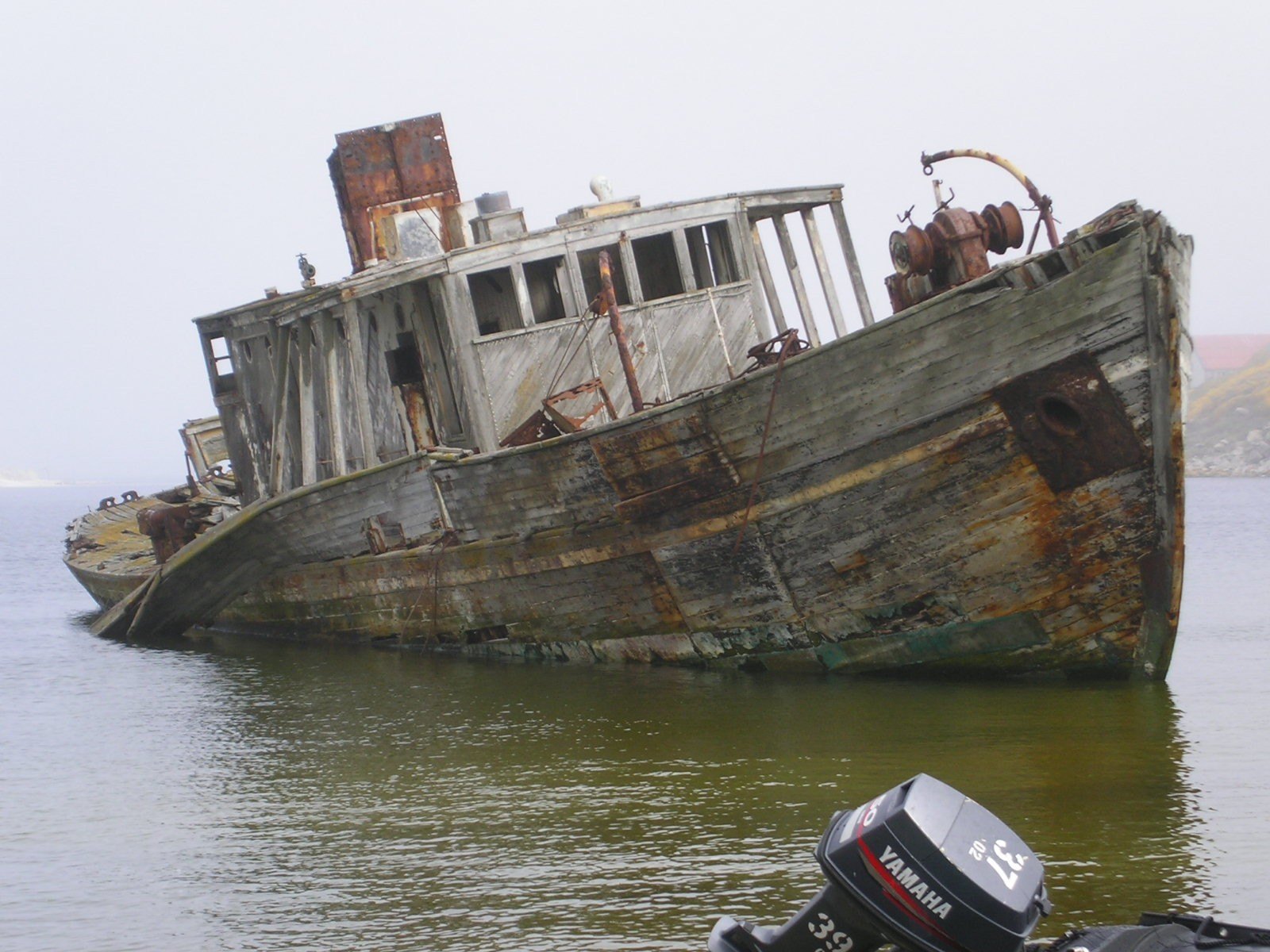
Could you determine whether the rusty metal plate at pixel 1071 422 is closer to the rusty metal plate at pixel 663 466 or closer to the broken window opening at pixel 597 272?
the rusty metal plate at pixel 663 466

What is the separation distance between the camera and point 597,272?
11594 millimetres

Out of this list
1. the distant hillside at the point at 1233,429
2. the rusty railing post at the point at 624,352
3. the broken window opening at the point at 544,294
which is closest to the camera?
the rusty railing post at the point at 624,352

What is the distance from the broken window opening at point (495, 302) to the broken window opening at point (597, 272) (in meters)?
0.65

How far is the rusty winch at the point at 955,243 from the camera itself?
856cm

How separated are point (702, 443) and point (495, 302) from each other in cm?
339

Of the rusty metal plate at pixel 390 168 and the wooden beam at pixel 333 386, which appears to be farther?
the rusty metal plate at pixel 390 168

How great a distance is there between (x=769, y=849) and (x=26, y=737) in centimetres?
658

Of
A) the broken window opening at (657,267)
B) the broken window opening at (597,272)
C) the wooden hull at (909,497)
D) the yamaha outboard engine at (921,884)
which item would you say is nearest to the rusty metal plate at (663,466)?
the wooden hull at (909,497)

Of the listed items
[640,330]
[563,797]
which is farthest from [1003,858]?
[640,330]

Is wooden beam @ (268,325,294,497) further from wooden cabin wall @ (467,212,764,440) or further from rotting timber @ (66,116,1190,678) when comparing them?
wooden cabin wall @ (467,212,764,440)

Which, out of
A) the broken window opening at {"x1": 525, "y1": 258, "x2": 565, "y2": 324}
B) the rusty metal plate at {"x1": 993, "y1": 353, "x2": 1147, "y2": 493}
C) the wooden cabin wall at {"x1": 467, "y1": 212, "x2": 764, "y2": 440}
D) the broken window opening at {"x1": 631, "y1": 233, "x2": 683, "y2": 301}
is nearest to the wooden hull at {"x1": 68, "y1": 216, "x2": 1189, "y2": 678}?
the rusty metal plate at {"x1": 993, "y1": 353, "x2": 1147, "y2": 493}

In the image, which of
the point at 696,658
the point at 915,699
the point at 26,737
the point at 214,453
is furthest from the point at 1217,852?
the point at 214,453

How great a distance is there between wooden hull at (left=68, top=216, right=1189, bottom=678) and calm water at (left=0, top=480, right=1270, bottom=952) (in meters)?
0.38

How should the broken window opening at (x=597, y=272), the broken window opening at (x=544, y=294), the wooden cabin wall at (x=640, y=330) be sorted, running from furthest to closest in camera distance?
the broken window opening at (x=544, y=294) < the broken window opening at (x=597, y=272) < the wooden cabin wall at (x=640, y=330)
